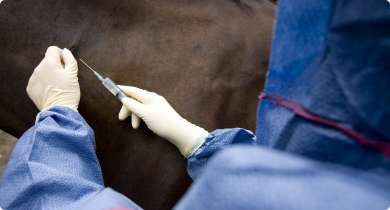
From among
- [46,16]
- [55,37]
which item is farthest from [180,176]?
[46,16]

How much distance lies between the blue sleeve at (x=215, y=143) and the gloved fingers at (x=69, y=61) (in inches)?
24.9

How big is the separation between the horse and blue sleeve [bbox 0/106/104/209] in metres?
0.21

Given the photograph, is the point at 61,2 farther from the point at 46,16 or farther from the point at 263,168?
the point at 263,168

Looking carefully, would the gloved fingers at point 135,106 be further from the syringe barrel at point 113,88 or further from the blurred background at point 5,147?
the blurred background at point 5,147

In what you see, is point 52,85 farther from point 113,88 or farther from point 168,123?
point 168,123

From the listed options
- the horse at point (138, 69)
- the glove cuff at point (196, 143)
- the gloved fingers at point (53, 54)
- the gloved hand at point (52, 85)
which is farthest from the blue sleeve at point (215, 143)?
the gloved fingers at point (53, 54)

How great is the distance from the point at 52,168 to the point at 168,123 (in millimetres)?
390

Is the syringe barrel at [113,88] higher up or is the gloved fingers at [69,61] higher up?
the gloved fingers at [69,61]

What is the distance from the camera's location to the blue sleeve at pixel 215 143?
2.36 feet

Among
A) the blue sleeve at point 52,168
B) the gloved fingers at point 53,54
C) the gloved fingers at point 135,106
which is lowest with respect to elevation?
the blue sleeve at point 52,168

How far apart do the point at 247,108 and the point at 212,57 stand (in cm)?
29

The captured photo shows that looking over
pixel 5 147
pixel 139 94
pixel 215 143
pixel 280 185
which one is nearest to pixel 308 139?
pixel 280 185

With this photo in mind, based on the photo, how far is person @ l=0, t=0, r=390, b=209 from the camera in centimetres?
26

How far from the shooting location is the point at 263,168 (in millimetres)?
275
